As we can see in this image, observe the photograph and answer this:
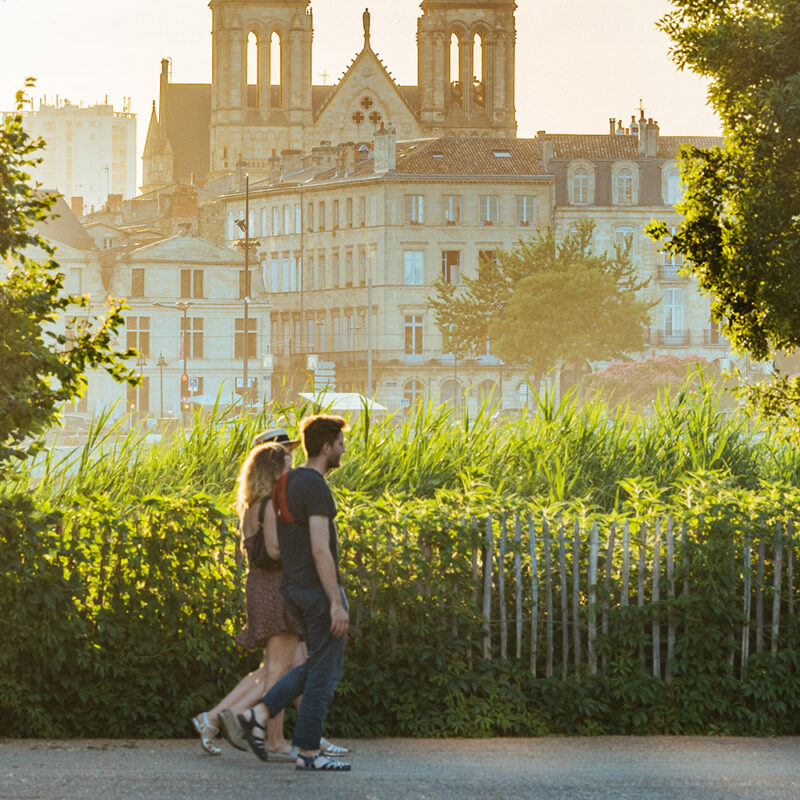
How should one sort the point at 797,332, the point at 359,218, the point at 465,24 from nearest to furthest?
the point at 797,332
the point at 359,218
the point at 465,24

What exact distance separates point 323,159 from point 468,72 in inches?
947

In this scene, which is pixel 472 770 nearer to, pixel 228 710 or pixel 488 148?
pixel 228 710

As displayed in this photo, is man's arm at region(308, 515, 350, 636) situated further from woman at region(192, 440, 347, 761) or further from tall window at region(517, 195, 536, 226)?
tall window at region(517, 195, 536, 226)

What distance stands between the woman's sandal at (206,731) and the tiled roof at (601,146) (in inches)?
3821

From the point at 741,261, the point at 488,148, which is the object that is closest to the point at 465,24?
the point at 488,148

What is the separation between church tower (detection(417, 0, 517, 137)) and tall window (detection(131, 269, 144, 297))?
4076 centimetres

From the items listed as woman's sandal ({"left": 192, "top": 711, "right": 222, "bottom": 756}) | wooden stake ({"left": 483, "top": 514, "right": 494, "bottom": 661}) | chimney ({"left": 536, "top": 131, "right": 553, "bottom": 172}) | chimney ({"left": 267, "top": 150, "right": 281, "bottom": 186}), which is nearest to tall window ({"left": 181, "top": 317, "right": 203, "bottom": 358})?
chimney ({"left": 267, "top": 150, "right": 281, "bottom": 186})

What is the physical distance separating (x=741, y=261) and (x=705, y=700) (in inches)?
99.2

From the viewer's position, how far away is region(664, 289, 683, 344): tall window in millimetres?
101750

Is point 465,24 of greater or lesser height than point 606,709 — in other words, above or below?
above

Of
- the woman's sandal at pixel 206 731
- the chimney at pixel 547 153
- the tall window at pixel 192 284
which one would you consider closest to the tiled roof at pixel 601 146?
the chimney at pixel 547 153

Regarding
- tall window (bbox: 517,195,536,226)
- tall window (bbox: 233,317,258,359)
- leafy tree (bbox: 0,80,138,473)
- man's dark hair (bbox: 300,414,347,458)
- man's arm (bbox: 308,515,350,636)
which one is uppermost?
tall window (bbox: 517,195,536,226)

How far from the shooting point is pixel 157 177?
488 ft

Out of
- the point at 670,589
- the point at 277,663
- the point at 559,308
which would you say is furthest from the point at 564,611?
the point at 559,308
